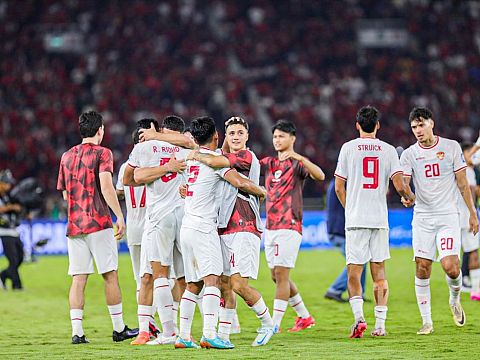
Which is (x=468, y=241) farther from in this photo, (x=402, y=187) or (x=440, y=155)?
(x=402, y=187)

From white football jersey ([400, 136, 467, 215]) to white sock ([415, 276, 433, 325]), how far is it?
0.80m

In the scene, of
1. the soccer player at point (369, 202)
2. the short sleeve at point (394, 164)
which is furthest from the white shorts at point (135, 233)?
the short sleeve at point (394, 164)

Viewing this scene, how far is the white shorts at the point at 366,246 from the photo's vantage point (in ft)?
32.9

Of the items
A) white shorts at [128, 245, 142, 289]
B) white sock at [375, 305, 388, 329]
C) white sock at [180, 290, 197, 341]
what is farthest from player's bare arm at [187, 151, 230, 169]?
white sock at [375, 305, 388, 329]

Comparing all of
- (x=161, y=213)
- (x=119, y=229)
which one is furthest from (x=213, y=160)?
(x=119, y=229)

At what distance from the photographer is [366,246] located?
33.0ft

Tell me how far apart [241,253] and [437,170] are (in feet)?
8.58

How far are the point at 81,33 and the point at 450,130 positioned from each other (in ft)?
49.5

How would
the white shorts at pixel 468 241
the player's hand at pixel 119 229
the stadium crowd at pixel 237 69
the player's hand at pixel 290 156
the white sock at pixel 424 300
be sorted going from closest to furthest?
1. the player's hand at pixel 119 229
2. the player's hand at pixel 290 156
3. the white sock at pixel 424 300
4. the white shorts at pixel 468 241
5. the stadium crowd at pixel 237 69

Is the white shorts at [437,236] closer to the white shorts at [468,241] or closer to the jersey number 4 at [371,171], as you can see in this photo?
the jersey number 4 at [371,171]

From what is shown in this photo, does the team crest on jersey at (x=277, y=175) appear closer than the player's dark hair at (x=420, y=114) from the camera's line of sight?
No

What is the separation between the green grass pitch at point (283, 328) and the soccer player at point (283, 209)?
0.61 metres

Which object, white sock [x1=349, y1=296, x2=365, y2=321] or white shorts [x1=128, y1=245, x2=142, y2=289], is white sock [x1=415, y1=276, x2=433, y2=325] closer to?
white sock [x1=349, y1=296, x2=365, y2=321]

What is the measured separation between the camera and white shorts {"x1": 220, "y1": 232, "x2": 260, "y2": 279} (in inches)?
364
